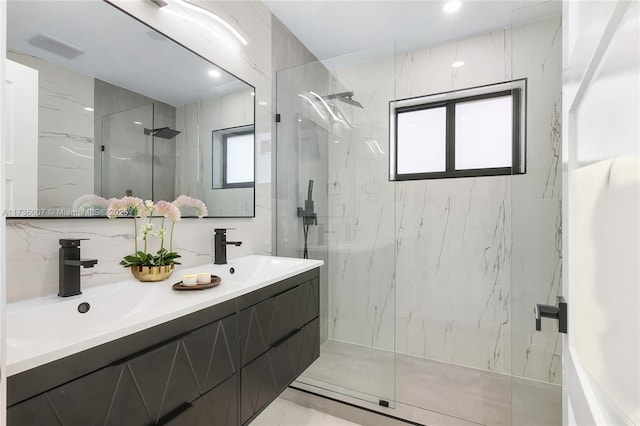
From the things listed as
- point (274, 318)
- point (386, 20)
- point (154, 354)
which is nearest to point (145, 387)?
point (154, 354)

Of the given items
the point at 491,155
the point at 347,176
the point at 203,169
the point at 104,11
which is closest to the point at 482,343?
the point at 491,155

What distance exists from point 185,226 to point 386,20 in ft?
7.08

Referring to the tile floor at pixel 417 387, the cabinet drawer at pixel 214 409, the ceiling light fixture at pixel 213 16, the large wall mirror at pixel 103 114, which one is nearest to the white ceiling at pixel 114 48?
the large wall mirror at pixel 103 114

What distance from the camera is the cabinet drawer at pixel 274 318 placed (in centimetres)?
131

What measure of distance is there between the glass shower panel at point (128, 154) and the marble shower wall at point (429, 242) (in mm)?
1348

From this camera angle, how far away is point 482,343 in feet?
8.43

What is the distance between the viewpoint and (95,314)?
1.10m

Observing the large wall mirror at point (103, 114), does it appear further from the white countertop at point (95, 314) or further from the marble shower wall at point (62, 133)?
the white countertop at point (95, 314)

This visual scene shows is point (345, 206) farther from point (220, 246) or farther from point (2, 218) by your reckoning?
point (2, 218)

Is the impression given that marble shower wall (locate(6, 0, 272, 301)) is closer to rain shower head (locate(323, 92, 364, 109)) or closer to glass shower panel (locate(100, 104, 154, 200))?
glass shower panel (locate(100, 104, 154, 200))

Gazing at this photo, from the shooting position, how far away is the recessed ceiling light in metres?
2.25

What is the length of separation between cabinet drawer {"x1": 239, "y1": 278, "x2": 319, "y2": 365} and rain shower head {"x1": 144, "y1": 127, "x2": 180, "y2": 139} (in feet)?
3.19

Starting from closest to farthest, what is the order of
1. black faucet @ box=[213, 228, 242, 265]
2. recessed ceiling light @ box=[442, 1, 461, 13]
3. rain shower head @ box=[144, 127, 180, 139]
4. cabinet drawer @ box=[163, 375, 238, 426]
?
cabinet drawer @ box=[163, 375, 238, 426]
rain shower head @ box=[144, 127, 180, 139]
black faucet @ box=[213, 228, 242, 265]
recessed ceiling light @ box=[442, 1, 461, 13]

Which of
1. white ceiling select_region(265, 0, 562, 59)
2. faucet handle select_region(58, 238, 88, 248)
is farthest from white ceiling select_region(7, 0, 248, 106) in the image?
white ceiling select_region(265, 0, 562, 59)
